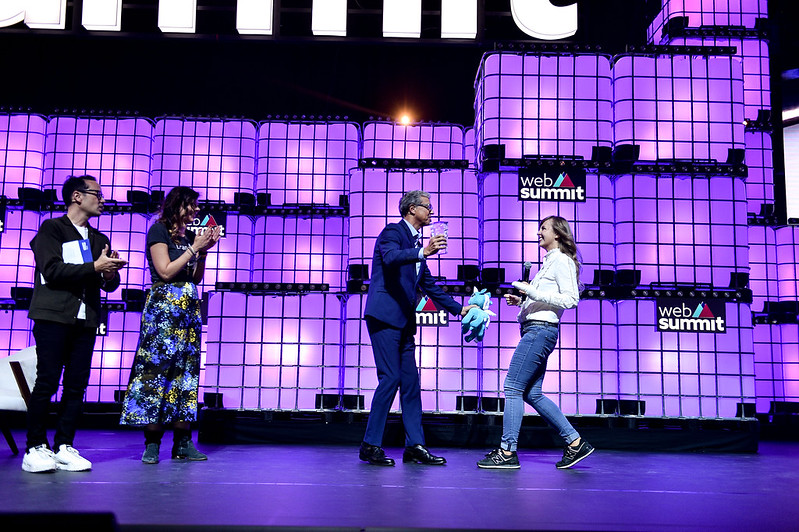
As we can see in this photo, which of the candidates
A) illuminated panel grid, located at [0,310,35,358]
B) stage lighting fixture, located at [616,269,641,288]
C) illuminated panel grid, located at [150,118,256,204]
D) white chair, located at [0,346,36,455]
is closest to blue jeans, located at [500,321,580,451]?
stage lighting fixture, located at [616,269,641,288]

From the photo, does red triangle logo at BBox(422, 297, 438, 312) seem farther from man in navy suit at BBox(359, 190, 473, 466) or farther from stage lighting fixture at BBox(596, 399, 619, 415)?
stage lighting fixture at BBox(596, 399, 619, 415)

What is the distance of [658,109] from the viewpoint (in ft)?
21.1

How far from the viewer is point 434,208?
650 cm

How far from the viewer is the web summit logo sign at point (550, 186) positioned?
6.17m

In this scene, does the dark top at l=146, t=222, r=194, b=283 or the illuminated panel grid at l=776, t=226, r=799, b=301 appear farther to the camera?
the illuminated panel grid at l=776, t=226, r=799, b=301

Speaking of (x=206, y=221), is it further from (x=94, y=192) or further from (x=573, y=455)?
(x=573, y=455)

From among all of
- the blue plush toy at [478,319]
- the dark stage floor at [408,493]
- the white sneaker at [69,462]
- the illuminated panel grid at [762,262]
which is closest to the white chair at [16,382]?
the dark stage floor at [408,493]

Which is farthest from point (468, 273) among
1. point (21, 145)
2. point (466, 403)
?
point (21, 145)

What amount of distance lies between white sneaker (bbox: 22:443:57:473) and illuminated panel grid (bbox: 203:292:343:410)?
7.03ft

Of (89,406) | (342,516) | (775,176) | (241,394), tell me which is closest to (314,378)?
(241,394)

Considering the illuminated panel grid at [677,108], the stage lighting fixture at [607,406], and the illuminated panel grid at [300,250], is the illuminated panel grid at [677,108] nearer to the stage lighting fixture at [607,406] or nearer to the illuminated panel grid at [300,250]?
the stage lighting fixture at [607,406]

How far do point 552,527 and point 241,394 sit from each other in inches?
161

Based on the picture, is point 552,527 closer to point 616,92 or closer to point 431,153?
point 616,92

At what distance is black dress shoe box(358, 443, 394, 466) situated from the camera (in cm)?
488
